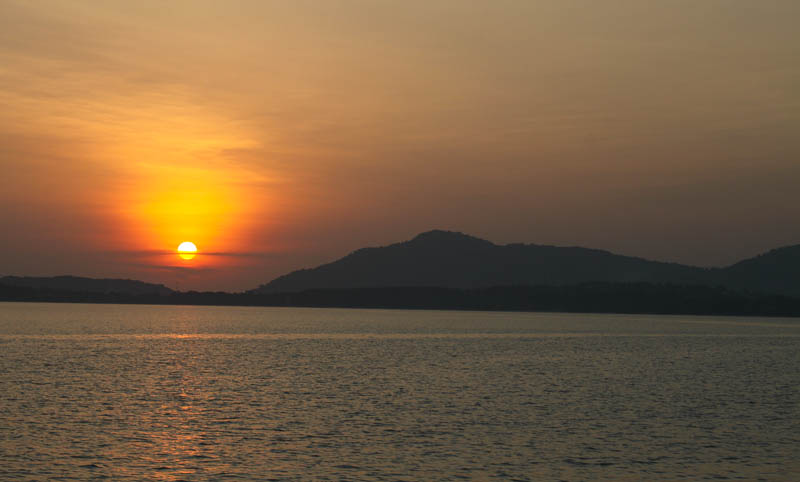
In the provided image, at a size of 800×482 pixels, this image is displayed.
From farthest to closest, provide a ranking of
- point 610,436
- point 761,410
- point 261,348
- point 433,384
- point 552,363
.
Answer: point 261,348, point 552,363, point 433,384, point 761,410, point 610,436

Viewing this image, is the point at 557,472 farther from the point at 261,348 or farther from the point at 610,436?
the point at 261,348

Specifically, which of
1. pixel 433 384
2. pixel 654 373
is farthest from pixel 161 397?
pixel 654 373

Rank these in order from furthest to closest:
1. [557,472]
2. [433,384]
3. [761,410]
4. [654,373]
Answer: [654,373], [433,384], [761,410], [557,472]

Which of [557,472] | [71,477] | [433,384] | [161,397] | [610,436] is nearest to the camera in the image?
[71,477]

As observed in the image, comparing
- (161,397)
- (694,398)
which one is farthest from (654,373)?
(161,397)

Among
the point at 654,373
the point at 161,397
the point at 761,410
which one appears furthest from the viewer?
the point at 654,373

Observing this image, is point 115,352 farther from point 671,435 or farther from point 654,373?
point 671,435

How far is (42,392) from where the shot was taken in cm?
6344

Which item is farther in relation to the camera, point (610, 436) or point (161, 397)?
point (161, 397)

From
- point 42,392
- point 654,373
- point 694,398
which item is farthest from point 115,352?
point 694,398

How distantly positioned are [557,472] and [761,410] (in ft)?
95.9

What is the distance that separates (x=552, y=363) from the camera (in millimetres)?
104625

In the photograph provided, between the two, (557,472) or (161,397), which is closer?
(557,472)

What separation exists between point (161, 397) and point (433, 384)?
24380 millimetres
